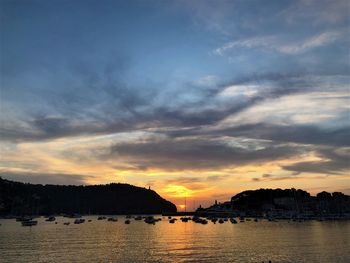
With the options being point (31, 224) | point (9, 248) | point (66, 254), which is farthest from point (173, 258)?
point (31, 224)

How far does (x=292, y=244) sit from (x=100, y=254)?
45873 mm

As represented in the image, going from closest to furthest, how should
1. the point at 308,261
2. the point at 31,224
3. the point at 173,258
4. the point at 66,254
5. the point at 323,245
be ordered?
the point at 308,261, the point at 173,258, the point at 66,254, the point at 323,245, the point at 31,224

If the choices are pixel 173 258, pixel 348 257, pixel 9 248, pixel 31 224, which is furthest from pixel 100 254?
pixel 31 224

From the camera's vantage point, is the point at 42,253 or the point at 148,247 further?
the point at 148,247

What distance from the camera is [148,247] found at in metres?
99.3

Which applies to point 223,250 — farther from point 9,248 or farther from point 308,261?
point 9,248

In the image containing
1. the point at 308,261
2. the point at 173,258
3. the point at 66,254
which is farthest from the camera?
the point at 66,254

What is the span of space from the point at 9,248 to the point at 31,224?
→ 104546 millimetres

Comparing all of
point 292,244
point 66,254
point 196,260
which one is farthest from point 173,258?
point 292,244

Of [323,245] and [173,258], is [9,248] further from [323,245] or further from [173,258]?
[323,245]

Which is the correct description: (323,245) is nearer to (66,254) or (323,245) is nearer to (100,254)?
(100,254)

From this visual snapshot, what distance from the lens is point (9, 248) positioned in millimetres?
99062

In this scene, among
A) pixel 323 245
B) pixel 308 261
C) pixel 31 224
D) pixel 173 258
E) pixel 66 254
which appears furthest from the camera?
pixel 31 224

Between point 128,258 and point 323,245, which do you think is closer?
point 128,258
